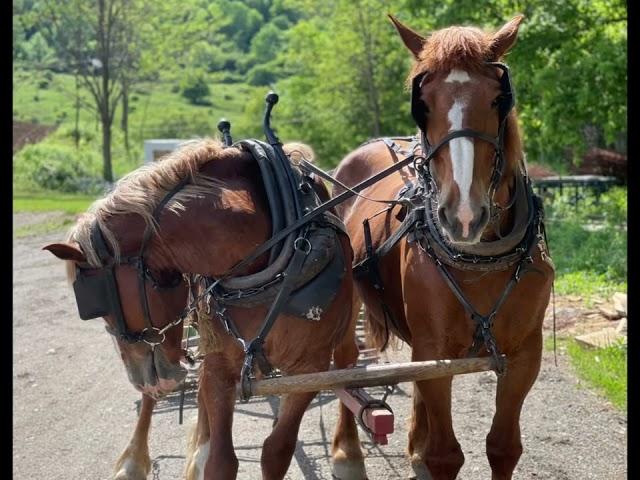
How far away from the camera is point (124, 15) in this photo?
3488 cm

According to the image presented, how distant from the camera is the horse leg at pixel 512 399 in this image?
3523 millimetres

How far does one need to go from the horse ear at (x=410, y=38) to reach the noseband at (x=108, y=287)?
132 cm

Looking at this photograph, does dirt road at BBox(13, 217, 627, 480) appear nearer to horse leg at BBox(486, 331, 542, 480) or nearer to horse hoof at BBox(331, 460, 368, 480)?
horse hoof at BBox(331, 460, 368, 480)

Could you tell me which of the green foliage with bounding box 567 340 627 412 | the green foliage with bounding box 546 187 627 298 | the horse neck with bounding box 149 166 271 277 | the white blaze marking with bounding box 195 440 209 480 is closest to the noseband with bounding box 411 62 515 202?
the horse neck with bounding box 149 166 271 277

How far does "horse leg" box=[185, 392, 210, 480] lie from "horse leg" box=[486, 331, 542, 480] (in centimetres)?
143

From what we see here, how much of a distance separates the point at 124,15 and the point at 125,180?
112ft

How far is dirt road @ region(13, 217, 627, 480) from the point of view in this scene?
4766mm

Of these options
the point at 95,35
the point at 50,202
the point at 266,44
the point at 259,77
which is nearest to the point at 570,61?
the point at 50,202

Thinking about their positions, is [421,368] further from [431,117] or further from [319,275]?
[431,117]

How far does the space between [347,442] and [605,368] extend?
2777 millimetres

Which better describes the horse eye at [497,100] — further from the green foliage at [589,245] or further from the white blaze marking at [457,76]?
the green foliage at [589,245]

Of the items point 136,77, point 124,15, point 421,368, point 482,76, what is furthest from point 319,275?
point 136,77

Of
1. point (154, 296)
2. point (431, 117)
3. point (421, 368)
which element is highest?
Answer: point (431, 117)

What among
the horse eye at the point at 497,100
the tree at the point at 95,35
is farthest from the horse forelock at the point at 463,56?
the tree at the point at 95,35
